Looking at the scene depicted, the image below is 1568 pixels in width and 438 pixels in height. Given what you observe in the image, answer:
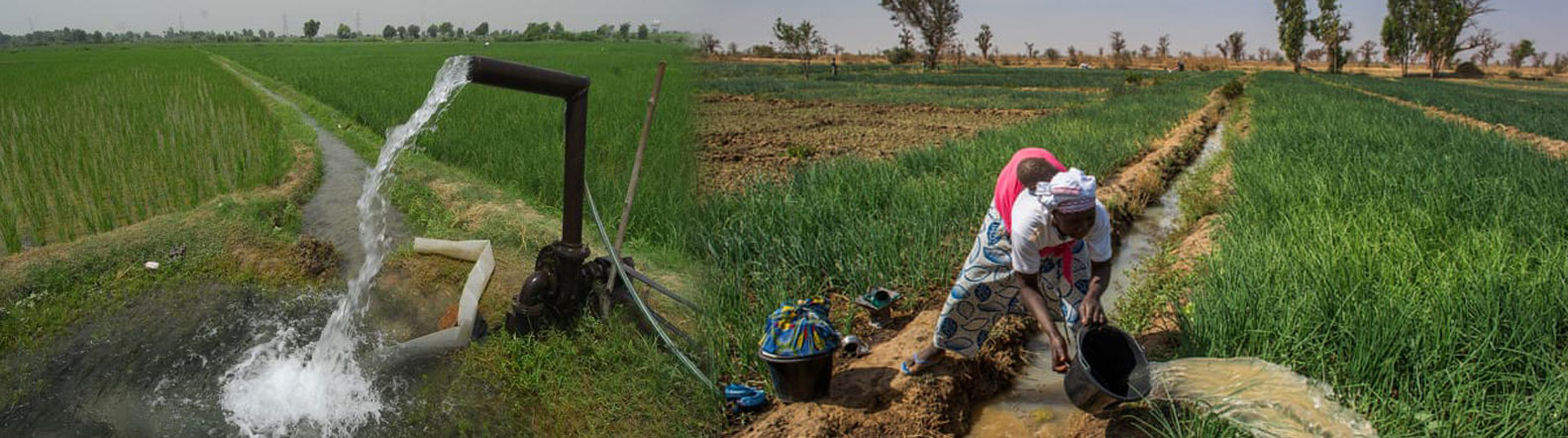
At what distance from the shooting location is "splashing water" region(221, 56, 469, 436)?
2.55m

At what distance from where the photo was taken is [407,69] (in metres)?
13.9

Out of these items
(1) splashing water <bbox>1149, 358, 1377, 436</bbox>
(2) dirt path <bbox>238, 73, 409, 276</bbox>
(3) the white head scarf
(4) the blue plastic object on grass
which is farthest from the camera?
(2) dirt path <bbox>238, 73, 409, 276</bbox>

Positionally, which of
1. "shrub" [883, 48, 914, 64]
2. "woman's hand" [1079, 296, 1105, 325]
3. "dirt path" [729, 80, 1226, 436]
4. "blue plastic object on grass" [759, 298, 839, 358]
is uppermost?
"shrub" [883, 48, 914, 64]

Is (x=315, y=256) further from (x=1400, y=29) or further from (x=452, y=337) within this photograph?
(x=1400, y=29)

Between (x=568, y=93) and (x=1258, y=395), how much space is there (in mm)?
1989

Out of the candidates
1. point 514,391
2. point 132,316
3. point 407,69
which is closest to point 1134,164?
point 514,391

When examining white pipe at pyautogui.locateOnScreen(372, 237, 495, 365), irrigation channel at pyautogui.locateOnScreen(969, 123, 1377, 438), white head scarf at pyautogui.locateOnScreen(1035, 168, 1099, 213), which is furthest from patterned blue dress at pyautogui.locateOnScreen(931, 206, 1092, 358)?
white pipe at pyautogui.locateOnScreen(372, 237, 495, 365)

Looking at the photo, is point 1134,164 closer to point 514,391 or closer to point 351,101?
point 514,391

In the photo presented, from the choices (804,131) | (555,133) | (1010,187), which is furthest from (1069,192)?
(804,131)

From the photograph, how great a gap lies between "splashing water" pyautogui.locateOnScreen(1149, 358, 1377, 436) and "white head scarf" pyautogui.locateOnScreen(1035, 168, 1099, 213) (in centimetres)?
56

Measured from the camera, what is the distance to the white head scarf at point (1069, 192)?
1.86 metres

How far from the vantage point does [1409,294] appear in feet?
8.36

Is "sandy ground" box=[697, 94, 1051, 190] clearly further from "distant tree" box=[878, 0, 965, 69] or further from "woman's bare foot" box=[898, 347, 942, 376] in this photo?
"distant tree" box=[878, 0, 965, 69]

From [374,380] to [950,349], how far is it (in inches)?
72.2
